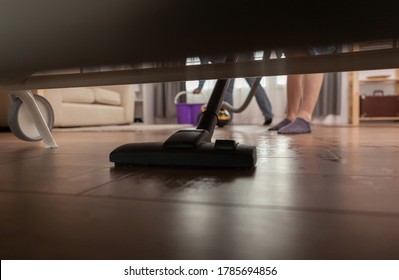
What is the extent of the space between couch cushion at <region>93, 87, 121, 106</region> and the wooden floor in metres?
3.74

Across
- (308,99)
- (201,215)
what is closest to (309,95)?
(308,99)

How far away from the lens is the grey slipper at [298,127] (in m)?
2.07

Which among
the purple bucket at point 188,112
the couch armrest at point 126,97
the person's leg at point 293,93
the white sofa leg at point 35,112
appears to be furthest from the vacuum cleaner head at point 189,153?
the couch armrest at point 126,97

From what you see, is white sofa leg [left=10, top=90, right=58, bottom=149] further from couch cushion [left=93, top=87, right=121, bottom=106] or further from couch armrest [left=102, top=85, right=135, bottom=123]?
couch armrest [left=102, top=85, right=135, bottom=123]

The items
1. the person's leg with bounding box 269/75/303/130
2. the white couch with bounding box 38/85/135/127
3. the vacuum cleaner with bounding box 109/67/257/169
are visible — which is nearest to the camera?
the vacuum cleaner with bounding box 109/67/257/169

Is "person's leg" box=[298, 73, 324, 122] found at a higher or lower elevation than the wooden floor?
higher

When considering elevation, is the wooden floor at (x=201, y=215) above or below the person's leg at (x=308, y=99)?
below

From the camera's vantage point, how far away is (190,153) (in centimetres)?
72

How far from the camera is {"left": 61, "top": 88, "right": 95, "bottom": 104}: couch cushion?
11.9 feet

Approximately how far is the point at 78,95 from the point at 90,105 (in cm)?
28

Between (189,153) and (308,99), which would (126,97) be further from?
(189,153)

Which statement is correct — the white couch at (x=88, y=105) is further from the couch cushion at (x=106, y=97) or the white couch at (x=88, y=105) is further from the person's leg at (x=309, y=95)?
the person's leg at (x=309, y=95)

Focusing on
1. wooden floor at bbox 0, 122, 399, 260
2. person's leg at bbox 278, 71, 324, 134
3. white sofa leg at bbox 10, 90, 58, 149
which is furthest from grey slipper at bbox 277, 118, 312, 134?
wooden floor at bbox 0, 122, 399, 260
